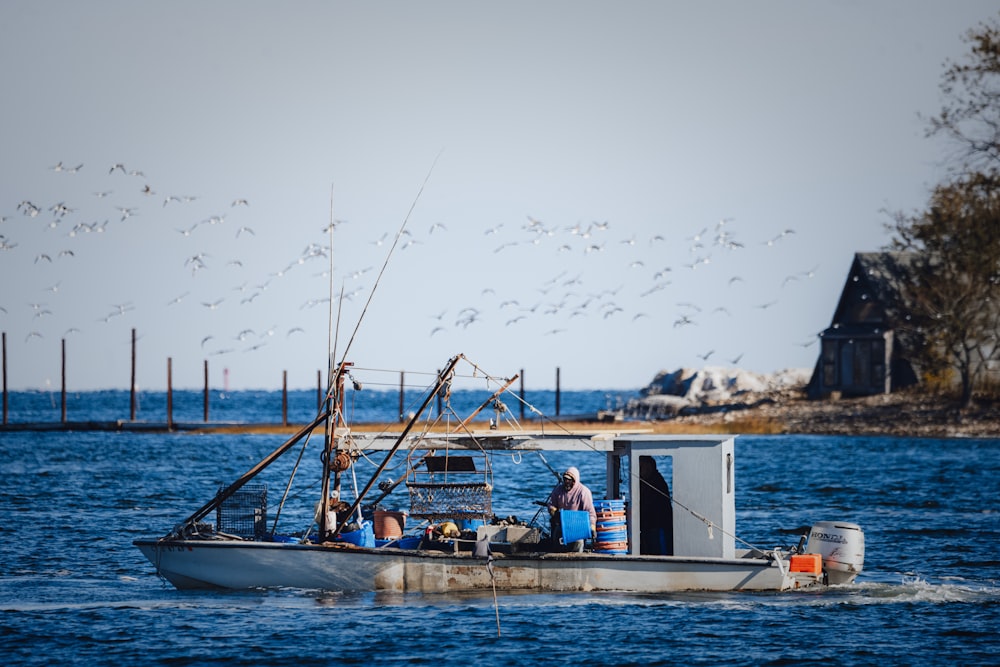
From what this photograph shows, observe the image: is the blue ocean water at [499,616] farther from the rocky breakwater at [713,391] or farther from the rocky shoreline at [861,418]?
the rocky breakwater at [713,391]

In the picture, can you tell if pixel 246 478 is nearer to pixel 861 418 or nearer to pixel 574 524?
pixel 574 524

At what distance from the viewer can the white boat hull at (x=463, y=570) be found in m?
22.0

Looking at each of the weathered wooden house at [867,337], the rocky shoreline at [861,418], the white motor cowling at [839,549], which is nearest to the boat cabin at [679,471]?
the white motor cowling at [839,549]

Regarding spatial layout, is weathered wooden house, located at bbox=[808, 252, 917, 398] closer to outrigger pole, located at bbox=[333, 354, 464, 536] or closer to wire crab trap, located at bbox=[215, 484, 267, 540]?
outrigger pole, located at bbox=[333, 354, 464, 536]

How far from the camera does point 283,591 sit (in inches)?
890

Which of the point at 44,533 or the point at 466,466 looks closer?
the point at 466,466

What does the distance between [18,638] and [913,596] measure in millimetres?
15397

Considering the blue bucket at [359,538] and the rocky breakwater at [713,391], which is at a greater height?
the rocky breakwater at [713,391]

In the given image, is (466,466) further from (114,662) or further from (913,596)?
(913,596)

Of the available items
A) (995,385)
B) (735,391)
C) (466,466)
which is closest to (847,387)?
(995,385)

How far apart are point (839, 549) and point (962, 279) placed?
5037 centimetres

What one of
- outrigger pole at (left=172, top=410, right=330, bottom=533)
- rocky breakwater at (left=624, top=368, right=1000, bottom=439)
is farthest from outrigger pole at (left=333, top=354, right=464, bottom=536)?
rocky breakwater at (left=624, top=368, right=1000, bottom=439)

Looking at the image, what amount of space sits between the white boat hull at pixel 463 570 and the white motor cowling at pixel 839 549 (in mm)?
1224

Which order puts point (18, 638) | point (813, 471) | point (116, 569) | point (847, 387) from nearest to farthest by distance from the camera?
point (18, 638), point (116, 569), point (813, 471), point (847, 387)
